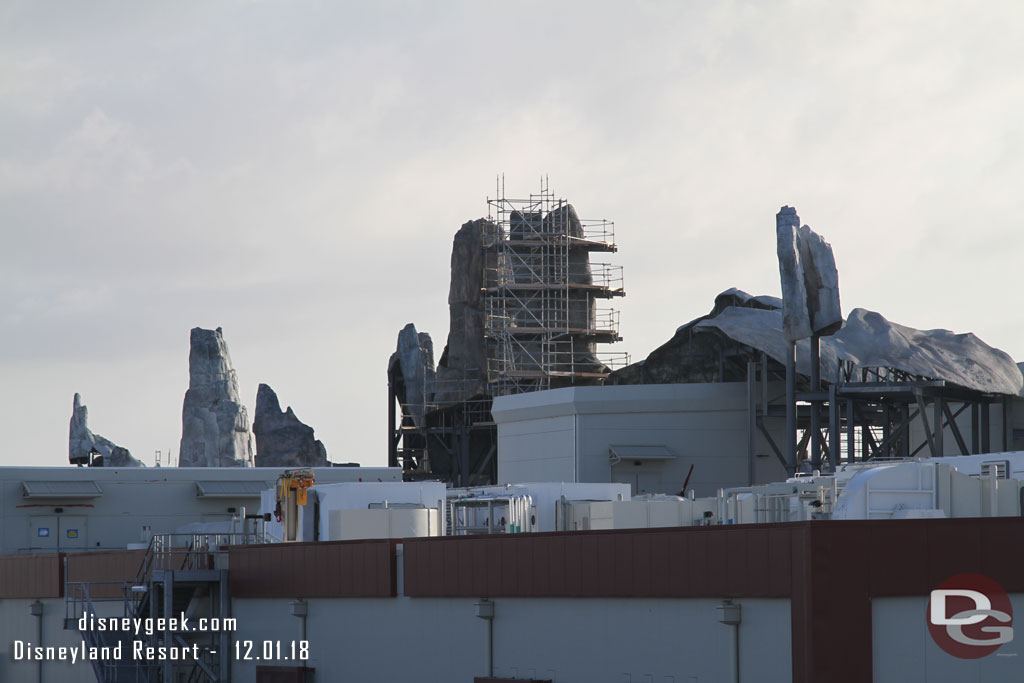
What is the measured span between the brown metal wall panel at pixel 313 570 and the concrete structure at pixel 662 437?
34889mm

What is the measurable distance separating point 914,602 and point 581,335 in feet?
248

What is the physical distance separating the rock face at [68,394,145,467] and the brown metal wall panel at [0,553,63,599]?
143ft

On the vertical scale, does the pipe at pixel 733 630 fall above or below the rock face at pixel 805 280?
below

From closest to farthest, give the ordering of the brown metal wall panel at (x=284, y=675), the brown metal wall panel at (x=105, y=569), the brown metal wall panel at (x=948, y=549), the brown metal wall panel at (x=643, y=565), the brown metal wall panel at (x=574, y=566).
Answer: the brown metal wall panel at (x=948, y=549) < the brown metal wall panel at (x=643, y=565) < the brown metal wall panel at (x=574, y=566) < the brown metal wall panel at (x=284, y=675) < the brown metal wall panel at (x=105, y=569)

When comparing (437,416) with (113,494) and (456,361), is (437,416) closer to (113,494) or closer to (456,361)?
(456,361)

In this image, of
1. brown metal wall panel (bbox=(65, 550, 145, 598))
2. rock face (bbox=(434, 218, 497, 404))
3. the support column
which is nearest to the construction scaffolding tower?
rock face (bbox=(434, 218, 497, 404))

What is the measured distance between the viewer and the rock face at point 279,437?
4466 inches

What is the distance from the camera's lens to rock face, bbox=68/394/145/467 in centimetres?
9406

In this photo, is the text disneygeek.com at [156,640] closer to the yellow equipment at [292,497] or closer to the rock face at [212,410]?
the yellow equipment at [292,497]

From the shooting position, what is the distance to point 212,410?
107000mm

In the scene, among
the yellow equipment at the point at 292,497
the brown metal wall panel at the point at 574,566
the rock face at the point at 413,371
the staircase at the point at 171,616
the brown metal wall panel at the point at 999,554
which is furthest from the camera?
the rock face at the point at 413,371

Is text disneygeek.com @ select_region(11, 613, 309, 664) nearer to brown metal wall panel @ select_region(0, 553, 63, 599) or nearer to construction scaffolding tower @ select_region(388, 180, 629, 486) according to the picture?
brown metal wall panel @ select_region(0, 553, 63, 599)

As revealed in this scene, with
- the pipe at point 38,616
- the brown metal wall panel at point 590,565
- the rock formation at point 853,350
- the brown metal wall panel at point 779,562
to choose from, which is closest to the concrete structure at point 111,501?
the pipe at point 38,616

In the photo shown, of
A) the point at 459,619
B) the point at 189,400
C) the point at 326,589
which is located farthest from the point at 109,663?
the point at 189,400
